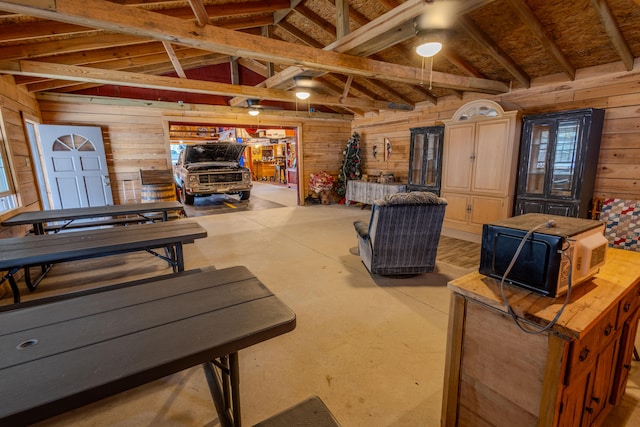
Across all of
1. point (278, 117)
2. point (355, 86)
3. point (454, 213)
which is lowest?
point (454, 213)

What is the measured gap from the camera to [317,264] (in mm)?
3701

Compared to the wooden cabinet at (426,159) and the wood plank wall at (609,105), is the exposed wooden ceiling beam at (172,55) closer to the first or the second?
the wooden cabinet at (426,159)

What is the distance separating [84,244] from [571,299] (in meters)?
3.08

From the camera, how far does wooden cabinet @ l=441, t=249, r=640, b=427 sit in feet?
3.19

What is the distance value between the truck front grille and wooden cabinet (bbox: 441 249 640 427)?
24.6 ft

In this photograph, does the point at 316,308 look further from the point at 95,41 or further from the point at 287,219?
the point at 95,41

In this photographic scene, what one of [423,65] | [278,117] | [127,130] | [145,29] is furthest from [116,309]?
[278,117]

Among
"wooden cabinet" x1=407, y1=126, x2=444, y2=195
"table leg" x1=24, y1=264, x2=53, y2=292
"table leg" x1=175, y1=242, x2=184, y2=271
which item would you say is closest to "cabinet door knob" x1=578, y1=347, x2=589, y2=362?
"table leg" x1=175, y1=242, x2=184, y2=271

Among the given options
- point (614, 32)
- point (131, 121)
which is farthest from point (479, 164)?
point (131, 121)

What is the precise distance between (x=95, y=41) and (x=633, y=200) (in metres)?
7.09

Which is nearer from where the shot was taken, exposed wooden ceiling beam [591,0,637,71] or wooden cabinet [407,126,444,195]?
exposed wooden ceiling beam [591,0,637,71]

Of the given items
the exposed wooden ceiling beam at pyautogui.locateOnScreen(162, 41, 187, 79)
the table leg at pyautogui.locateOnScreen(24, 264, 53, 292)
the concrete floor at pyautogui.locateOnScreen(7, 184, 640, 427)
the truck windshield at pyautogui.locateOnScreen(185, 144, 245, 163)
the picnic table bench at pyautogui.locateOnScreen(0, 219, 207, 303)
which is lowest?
the concrete floor at pyautogui.locateOnScreen(7, 184, 640, 427)

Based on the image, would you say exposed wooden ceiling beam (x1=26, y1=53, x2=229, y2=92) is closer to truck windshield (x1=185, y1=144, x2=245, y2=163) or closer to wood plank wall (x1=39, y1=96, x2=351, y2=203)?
wood plank wall (x1=39, y1=96, x2=351, y2=203)

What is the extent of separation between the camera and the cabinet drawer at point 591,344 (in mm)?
983
